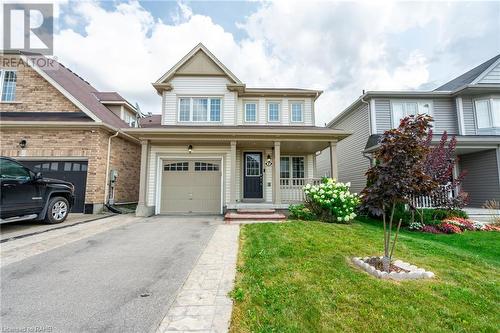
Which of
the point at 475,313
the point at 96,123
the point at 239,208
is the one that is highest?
the point at 96,123

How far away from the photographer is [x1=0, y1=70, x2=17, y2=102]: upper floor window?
10.5 m

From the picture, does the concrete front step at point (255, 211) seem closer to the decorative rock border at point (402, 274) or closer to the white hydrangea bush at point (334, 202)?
the white hydrangea bush at point (334, 202)

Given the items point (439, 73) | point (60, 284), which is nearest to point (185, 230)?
point (60, 284)

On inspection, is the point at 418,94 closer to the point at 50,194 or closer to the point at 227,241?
the point at 227,241

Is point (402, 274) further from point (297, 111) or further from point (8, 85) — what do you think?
point (8, 85)

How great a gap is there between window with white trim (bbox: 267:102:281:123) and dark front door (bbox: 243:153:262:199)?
79.1 inches

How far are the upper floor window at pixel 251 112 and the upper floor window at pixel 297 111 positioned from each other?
1.90 metres

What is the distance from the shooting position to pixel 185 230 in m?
6.89

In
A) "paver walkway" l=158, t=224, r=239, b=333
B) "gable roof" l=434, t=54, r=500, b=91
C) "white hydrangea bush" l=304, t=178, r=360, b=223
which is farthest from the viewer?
"gable roof" l=434, t=54, r=500, b=91

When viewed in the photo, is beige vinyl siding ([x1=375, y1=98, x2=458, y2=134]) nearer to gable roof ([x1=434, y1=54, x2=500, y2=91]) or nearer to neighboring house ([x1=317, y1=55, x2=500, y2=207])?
neighboring house ([x1=317, y1=55, x2=500, y2=207])

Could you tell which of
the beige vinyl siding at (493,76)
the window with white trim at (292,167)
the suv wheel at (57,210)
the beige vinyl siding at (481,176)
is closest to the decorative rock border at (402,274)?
the window with white trim at (292,167)

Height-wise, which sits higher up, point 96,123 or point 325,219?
point 96,123

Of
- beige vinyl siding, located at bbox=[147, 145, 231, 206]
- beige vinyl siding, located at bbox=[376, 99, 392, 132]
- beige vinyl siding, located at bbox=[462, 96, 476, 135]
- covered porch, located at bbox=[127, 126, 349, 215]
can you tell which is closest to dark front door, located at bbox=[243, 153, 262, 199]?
covered porch, located at bbox=[127, 126, 349, 215]

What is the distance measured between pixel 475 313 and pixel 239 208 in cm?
721
